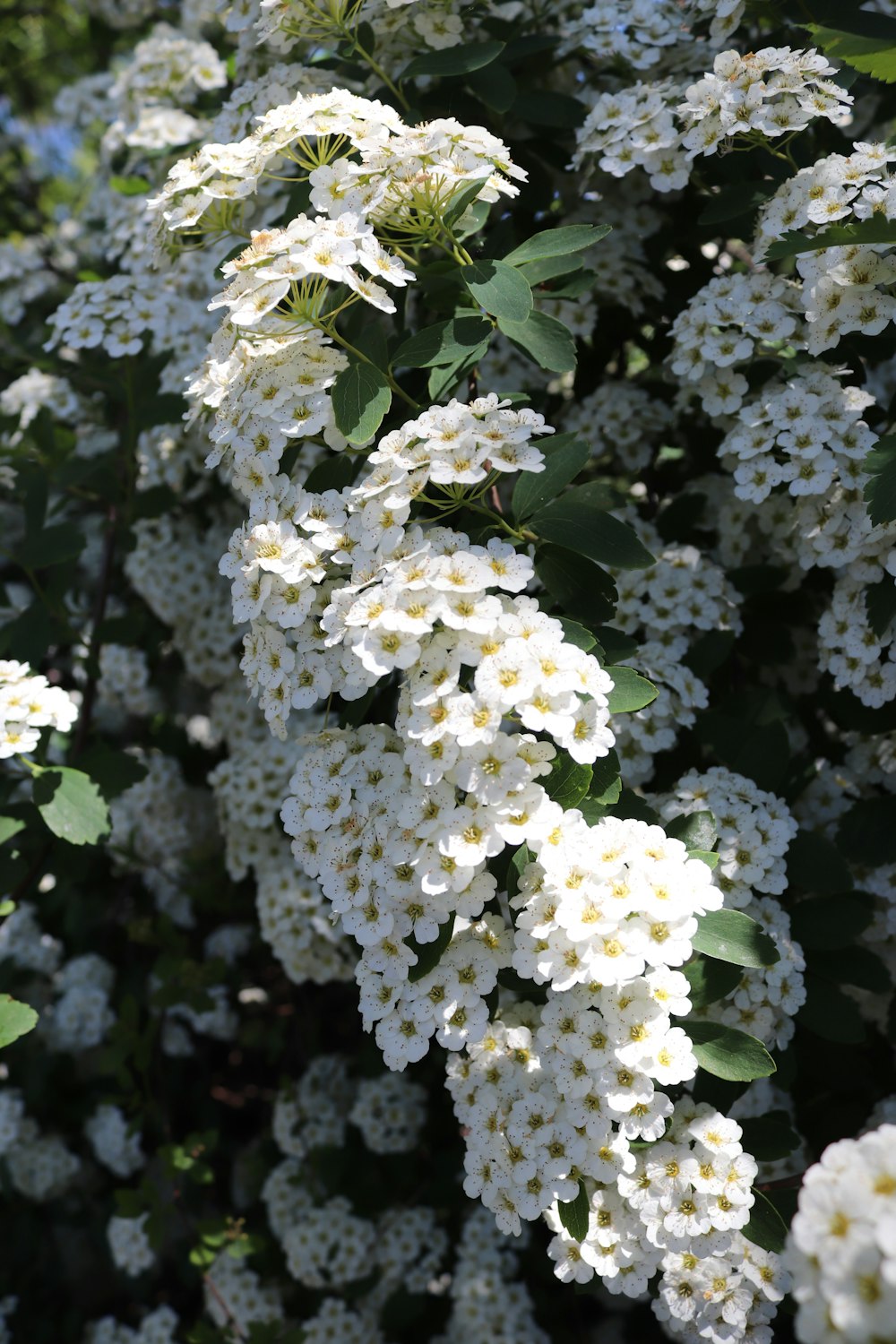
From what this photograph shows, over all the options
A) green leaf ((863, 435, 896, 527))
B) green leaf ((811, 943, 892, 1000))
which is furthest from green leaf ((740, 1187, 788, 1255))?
green leaf ((863, 435, 896, 527))

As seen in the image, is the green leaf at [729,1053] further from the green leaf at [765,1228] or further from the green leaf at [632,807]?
the green leaf at [632,807]

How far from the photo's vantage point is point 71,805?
Result: 2061mm

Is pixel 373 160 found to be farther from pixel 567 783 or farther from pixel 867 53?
pixel 567 783

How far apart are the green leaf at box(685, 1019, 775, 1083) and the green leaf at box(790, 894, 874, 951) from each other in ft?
1.32

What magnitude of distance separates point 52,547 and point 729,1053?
5.81ft

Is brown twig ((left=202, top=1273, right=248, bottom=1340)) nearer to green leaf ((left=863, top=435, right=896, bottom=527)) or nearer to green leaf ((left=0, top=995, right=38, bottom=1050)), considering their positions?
green leaf ((left=0, top=995, right=38, bottom=1050))

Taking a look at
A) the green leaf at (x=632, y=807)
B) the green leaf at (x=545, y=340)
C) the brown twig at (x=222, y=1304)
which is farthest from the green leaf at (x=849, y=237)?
the brown twig at (x=222, y=1304)

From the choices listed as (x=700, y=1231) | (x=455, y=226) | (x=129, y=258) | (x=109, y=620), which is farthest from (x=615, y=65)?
(x=700, y=1231)

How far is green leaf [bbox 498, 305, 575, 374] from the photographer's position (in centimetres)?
172

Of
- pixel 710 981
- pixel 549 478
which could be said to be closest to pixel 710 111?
pixel 549 478

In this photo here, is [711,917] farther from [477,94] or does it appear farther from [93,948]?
[93,948]

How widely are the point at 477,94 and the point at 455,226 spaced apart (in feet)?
1.51

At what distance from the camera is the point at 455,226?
1.75 metres

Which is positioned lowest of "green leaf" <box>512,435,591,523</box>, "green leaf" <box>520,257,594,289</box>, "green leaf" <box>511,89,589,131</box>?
"green leaf" <box>512,435,591,523</box>
